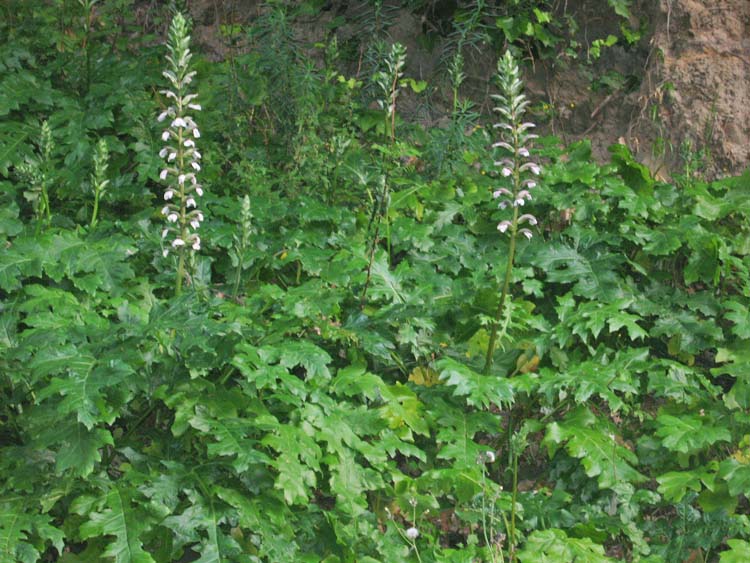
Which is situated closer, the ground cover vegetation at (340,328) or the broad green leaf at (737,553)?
the ground cover vegetation at (340,328)

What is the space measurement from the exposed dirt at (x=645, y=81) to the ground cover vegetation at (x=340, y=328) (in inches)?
A: 12.5

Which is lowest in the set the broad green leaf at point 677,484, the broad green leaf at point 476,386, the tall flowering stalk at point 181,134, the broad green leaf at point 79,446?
the broad green leaf at point 677,484

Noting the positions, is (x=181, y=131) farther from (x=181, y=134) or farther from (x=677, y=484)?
(x=677, y=484)

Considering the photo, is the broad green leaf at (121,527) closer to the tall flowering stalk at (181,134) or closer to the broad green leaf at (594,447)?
the tall flowering stalk at (181,134)

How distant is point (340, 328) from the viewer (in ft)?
14.2

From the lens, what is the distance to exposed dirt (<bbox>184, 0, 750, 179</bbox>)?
6484mm

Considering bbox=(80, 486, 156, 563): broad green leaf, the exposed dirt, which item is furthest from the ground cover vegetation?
the exposed dirt

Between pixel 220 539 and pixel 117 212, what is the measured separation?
9.83 ft

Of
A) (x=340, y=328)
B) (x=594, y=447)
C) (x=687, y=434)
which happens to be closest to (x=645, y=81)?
(x=687, y=434)

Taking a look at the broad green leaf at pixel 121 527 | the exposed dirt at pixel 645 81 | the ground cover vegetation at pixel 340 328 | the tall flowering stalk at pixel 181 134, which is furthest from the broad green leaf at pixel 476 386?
the exposed dirt at pixel 645 81

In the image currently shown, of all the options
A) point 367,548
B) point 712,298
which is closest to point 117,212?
point 367,548

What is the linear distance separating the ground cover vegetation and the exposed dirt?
1.04 feet

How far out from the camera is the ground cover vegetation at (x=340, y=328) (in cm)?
374

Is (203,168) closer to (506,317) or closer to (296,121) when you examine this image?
(296,121)
